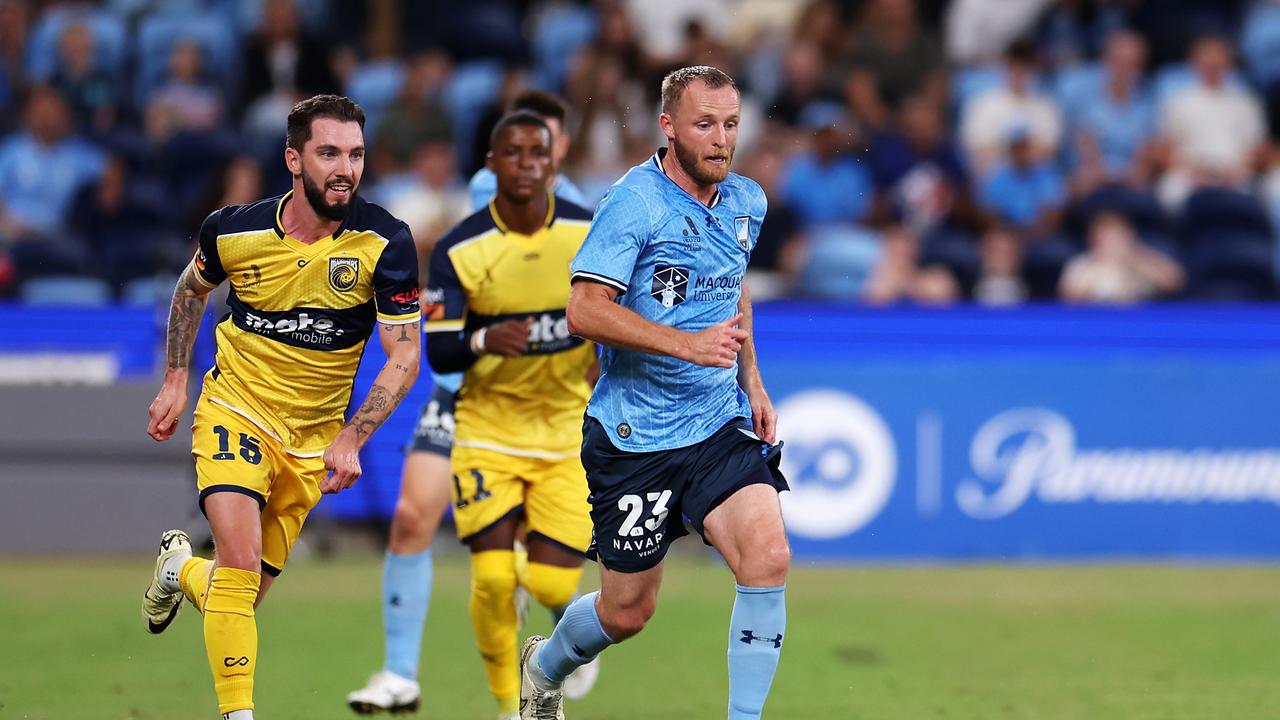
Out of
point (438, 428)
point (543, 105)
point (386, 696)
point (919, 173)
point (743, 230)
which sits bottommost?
point (386, 696)

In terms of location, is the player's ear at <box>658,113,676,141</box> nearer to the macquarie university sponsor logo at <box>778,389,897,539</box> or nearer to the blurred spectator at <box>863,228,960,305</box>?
the macquarie university sponsor logo at <box>778,389,897,539</box>

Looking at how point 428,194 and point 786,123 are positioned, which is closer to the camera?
point 428,194

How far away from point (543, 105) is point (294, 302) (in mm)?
2346

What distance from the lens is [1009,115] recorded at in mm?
16312

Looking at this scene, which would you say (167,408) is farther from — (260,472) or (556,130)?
(556,130)

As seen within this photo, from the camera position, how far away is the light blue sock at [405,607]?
8297 millimetres

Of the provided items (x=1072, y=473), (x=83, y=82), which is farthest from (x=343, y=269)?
(x=83, y=82)

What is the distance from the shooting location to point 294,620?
1086 cm

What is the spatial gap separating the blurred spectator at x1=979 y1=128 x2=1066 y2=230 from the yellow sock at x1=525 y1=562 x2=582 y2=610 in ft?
28.2

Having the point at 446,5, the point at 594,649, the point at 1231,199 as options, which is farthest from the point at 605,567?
the point at 446,5

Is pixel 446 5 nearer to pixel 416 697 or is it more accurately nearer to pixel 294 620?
pixel 294 620

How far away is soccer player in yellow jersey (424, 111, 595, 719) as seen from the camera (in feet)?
25.8

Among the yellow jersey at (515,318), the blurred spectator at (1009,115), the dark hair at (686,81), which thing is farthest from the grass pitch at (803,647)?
the blurred spectator at (1009,115)

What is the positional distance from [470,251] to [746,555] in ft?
7.77
